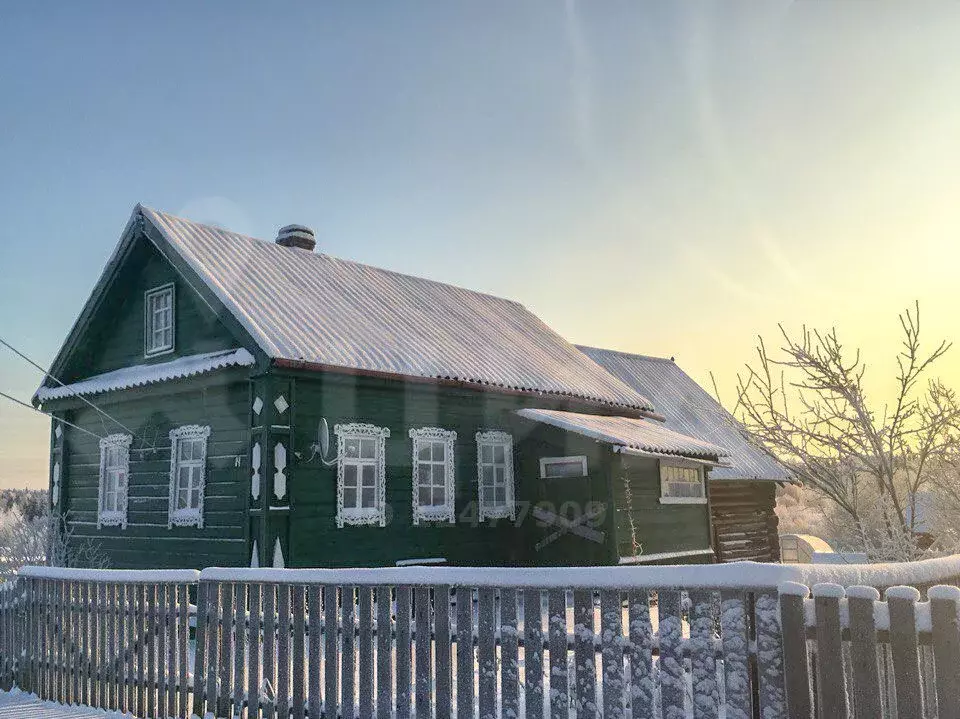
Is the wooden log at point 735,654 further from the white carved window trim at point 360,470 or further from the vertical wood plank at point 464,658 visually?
the white carved window trim at point 360,470

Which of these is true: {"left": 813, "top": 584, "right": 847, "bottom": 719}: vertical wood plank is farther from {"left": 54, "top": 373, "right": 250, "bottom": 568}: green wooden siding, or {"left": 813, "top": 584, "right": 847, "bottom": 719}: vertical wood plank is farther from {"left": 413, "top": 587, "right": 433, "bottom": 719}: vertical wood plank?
{"left": 54, "top": 373, "right": 250, "bottom": 568}: green wooden siding

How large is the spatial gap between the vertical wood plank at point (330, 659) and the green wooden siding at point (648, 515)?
894 centimetres

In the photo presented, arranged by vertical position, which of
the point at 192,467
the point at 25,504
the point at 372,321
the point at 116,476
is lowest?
the point at 25,504

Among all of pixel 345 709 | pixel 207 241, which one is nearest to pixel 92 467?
pixel 207 241

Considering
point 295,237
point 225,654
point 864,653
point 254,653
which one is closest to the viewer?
point 864,653

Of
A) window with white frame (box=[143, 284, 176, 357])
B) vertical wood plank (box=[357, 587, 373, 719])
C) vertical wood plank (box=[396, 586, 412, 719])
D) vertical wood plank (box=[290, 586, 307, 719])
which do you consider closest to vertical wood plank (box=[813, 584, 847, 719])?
vertical wood plank (box=[396, 586, 412, 719])

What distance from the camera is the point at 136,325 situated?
1546 centimetres

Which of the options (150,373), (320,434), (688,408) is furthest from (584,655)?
(688,408)

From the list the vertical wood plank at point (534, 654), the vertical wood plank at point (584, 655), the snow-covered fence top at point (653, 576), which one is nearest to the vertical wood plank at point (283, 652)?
the snow-covered fence top at point (653, 576)

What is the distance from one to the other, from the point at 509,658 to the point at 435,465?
28.9 feet

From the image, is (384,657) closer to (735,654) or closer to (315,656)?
(315,656)

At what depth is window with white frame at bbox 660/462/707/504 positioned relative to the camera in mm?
16219

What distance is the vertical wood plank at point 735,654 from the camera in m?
4.66

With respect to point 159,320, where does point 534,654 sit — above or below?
below
